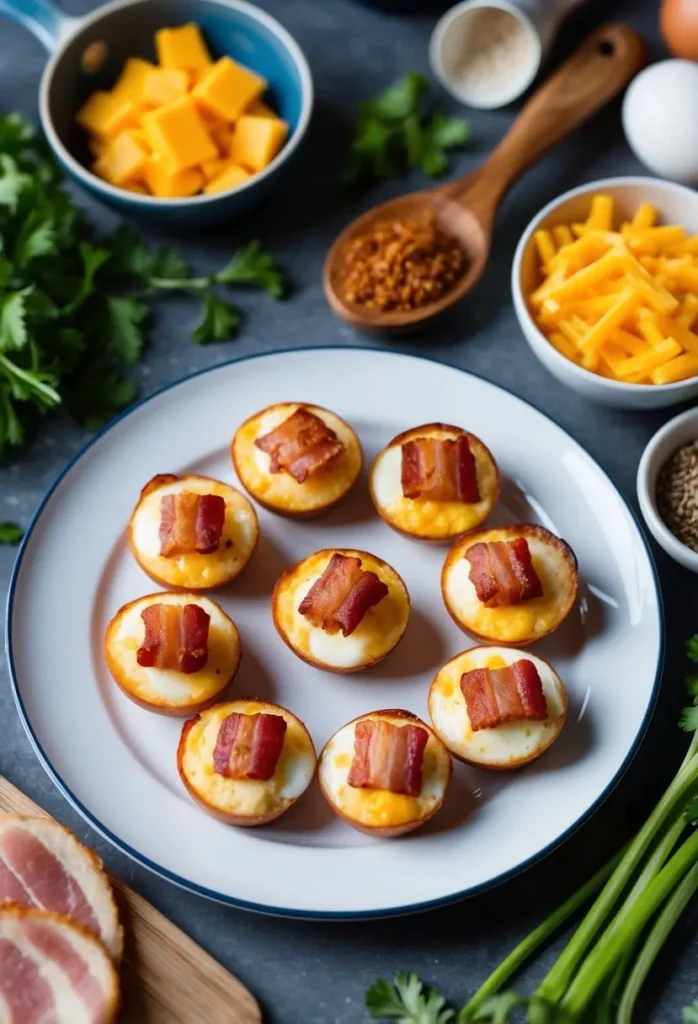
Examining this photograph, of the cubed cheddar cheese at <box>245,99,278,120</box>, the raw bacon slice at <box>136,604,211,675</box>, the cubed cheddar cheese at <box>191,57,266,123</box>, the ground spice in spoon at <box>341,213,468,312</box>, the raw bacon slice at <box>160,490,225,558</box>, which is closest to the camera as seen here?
the raw bacon slice at <box>136,604,211,675</box>

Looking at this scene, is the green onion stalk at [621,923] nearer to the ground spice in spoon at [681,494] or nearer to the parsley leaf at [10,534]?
the ground spice in spoon at [681,494]

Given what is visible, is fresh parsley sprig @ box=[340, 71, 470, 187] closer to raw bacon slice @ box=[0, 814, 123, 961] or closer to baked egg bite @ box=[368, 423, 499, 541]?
baked egg bite @ box=[368, 423, 499, 541]

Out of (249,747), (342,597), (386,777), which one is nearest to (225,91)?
(342,597)

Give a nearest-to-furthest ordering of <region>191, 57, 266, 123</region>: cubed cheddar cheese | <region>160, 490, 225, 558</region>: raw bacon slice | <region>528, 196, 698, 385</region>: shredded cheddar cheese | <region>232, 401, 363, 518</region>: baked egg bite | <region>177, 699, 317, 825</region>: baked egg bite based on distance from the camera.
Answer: <region>177, 699, 317, 825</region>: baked egg bite
<region>160, 490, 225, 558</region>: raw bacon slice
<region>232, 401, 363, 518</region>: baked egg bite
<region>528, 196, 698, 385</region>: shredded cheddar cheese
<region>191, 57, 266, 123</region>: cubed cheddar cheese

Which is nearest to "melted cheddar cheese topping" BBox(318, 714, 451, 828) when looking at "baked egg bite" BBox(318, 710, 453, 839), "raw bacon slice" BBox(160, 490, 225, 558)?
"baked egg bite" BBox(318, 710, 453, 839)

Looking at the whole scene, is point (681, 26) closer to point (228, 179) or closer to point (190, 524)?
point (228, 179)

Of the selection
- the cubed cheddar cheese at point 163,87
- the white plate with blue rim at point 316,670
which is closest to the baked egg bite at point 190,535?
the white plate with blue rim at point 316,670

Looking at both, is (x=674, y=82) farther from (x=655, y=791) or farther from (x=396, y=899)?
(x=396, y=899)
